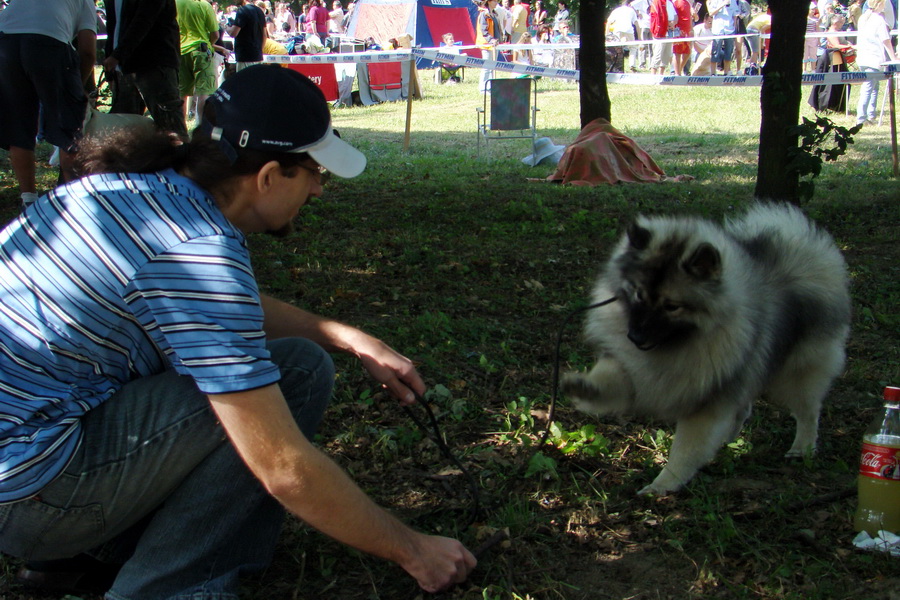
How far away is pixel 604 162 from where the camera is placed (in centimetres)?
823

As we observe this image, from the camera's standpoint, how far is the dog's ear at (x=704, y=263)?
2617 mm

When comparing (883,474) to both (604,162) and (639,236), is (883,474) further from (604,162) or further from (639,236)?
(604,162)

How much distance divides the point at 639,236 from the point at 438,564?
1.36m

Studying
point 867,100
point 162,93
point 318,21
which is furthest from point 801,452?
point 318,21

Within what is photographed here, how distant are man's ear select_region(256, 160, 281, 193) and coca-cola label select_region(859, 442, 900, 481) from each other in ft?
6.22

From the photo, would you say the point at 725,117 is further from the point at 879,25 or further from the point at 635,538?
the point at 635,538

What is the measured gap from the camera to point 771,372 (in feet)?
9.98

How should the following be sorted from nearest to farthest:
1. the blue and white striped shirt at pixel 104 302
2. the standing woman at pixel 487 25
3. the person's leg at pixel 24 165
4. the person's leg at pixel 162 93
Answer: the blue and white striped shirt at pixel 104 302 < the person's leg at pixel 24 165 < the person's leg at pixel 162 93 < the standing woman at pixel 487 25

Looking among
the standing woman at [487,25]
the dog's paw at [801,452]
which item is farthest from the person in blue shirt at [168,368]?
the standing woman at [487,25]

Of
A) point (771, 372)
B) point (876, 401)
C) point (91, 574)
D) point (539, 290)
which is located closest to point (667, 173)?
point (539, 290)

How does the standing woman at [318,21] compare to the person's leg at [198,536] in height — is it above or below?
above

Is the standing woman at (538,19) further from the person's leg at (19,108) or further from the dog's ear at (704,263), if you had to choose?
the dog's ear at (704,263)

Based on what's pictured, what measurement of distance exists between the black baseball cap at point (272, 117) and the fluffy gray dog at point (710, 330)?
4.20ft

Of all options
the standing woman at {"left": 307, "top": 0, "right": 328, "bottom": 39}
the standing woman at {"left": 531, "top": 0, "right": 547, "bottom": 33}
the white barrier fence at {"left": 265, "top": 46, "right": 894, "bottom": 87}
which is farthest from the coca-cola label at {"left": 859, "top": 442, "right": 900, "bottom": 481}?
the standing woman at {"left": 531, "top": 0, "right": 547, "bottom": 33}
